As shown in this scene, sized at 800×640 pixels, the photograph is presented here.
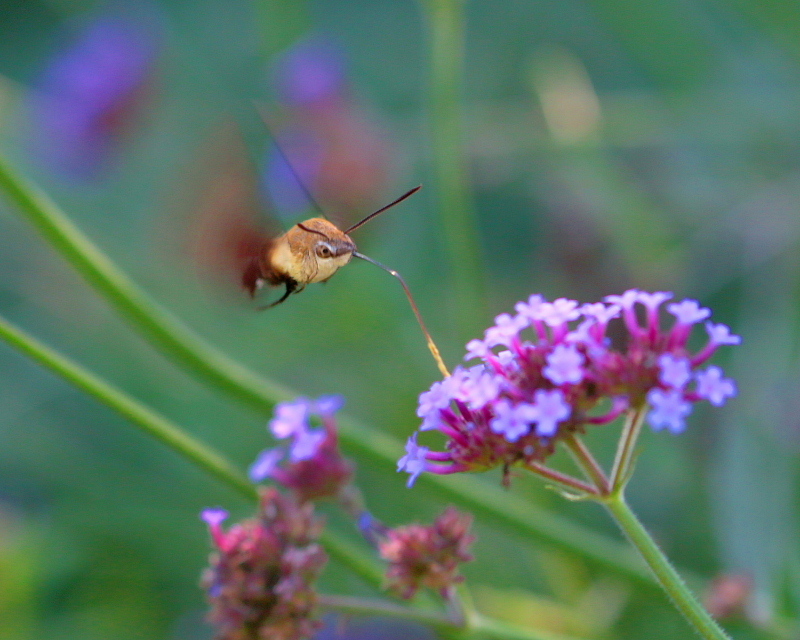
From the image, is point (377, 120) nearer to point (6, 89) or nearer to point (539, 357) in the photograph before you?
point (6, 89)

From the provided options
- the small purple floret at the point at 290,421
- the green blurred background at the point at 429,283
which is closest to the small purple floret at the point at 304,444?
the small purple floret at the point at 290,421

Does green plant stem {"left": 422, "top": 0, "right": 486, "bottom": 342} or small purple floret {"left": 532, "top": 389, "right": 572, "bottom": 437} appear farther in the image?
green plant stem {"left": 422, "top": 0, "right": 486, "bottom": 342}

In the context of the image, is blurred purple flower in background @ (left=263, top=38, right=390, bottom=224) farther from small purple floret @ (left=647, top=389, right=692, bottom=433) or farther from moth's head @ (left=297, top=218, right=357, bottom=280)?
small purple floret @ (left=647, top=389, right=692, bottom=433)

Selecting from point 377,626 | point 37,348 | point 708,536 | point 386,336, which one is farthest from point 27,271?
point 708,536

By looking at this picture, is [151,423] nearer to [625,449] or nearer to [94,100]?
[625,449]

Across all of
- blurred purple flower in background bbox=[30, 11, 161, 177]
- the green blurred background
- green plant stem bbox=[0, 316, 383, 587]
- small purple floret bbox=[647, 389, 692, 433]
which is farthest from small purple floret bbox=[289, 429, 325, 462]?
blurred purple flower in background bbox=[30, 11, 161, 177]

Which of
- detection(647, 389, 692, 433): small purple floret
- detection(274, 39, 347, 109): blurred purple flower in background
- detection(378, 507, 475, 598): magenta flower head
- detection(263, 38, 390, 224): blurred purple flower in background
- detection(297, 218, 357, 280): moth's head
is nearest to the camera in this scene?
detection(647, 389, 692, 433): small purple floret

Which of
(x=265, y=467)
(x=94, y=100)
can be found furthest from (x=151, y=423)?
(x=94, y=100)
